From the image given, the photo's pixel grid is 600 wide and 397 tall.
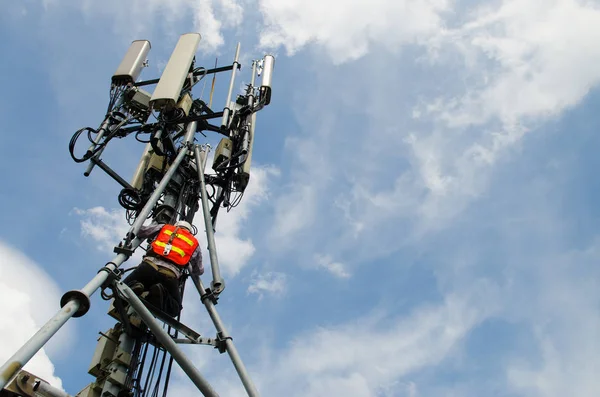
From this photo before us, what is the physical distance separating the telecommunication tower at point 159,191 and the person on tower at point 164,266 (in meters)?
0.27

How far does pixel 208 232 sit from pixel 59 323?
12.9ft

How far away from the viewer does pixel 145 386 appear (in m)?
9.25

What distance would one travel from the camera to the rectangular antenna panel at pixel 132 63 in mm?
12789

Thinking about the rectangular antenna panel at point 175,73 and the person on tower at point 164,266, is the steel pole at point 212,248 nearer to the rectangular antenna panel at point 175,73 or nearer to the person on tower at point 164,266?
the person on tower at point 164,266

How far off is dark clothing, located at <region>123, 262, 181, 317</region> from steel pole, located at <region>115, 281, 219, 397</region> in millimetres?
1554

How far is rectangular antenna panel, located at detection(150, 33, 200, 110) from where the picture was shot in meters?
11.7

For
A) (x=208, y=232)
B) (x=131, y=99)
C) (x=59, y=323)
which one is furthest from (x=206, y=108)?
(x=59, y=323)

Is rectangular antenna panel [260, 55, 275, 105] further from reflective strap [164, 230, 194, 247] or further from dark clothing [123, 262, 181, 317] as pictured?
dark clothing [123, 262, 181, 317]

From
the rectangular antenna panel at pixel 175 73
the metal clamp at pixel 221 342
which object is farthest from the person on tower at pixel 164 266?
the rectangular antenna panel at pixel 175 73

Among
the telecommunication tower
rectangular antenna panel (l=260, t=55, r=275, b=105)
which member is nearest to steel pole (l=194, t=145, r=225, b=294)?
the telecommunication tower

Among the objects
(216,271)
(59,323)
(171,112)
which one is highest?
(171,112)

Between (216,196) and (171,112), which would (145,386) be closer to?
(216,196)

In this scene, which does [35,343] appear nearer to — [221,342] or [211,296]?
[221,342]

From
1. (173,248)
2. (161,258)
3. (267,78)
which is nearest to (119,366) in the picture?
(161,258)
